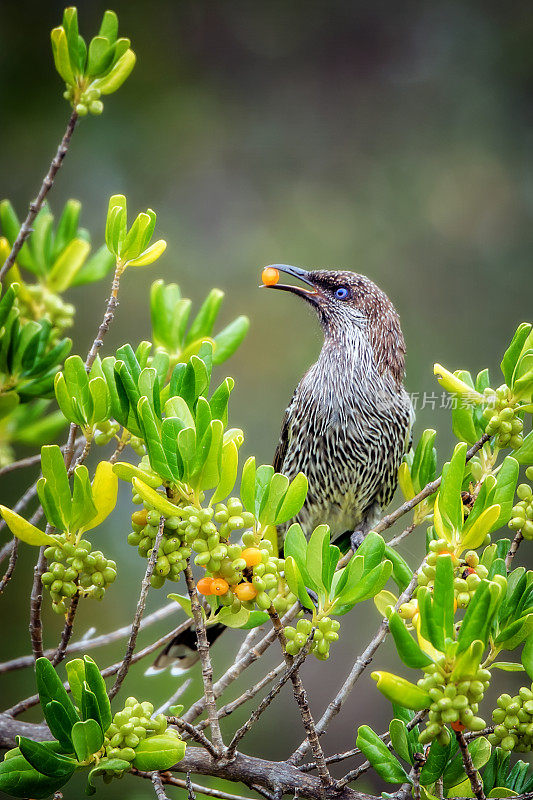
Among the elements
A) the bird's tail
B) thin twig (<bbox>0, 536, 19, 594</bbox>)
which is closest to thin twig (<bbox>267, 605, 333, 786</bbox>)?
thin twig (<bbox>0, 536, 19, 594</bbox>)

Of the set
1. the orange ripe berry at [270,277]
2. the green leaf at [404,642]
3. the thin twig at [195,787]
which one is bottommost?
the thin twig at [195,787]

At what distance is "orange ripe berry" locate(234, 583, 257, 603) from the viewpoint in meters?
1.38

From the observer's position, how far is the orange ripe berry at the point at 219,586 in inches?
54.3

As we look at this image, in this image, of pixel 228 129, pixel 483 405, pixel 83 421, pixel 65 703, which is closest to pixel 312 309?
pixel 483 405

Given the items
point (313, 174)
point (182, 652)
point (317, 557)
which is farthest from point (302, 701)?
point (313, 174)

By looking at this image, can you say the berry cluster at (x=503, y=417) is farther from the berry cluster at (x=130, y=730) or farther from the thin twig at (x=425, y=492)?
the berry cluster at (x=130, y=730)

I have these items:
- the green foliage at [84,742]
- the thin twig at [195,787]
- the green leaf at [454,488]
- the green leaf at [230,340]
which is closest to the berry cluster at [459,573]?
the green leaf at [454,488]

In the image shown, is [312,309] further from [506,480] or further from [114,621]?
[114,621]

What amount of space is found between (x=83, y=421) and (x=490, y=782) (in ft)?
3.59

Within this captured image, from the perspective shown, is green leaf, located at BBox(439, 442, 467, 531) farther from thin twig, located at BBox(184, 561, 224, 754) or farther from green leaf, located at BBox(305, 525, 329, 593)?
thin twig, located at BBox(184, 561, 224, 754)

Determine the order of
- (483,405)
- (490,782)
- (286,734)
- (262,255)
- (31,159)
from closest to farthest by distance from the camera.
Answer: (490,782) → (483,405) → (286,734) → (31,159) → (262,255)

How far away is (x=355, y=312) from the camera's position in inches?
125

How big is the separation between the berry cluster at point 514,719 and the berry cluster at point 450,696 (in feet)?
0.70

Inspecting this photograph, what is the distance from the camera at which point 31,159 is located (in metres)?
5.41
